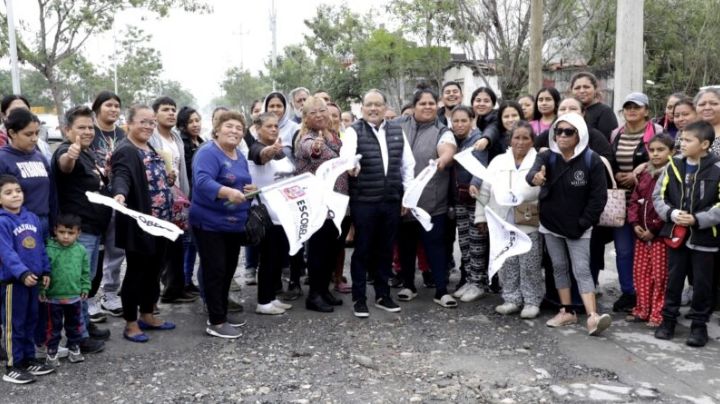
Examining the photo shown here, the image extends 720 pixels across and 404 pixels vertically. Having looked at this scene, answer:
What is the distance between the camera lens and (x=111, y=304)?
19.6 feet

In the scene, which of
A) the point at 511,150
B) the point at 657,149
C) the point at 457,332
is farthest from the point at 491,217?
the point at 657,149

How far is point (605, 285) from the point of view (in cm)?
702

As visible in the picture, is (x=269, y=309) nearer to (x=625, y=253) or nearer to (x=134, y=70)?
(x=625, y=253)

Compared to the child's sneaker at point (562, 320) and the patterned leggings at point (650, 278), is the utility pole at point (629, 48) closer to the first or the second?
the patterned leggings at point (650, 278)

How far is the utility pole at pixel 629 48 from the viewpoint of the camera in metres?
9.49

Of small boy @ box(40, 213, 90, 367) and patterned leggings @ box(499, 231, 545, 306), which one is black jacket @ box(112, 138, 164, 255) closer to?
small boy @ box(40, 213, 90, 367)

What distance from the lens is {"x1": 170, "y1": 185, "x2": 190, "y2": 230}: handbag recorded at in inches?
233

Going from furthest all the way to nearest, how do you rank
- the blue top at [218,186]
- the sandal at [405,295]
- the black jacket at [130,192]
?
the sandal at [405,295] → the blue top at [218,186] → the black jacket at [130,192]

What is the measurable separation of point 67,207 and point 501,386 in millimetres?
3526

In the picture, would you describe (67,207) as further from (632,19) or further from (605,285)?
(632,19)

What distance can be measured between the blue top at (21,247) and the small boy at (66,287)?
0.12 metres

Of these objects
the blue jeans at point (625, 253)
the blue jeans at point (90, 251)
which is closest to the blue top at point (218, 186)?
the blue jeans at point (90, 251)

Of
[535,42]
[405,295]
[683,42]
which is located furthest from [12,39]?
[683,42]

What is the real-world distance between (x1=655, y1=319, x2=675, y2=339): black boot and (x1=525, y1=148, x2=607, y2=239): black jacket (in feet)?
3.23
